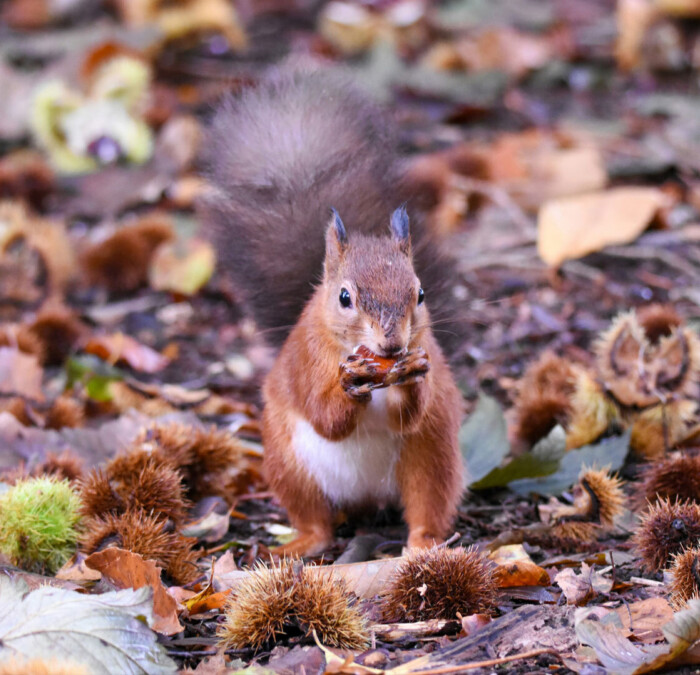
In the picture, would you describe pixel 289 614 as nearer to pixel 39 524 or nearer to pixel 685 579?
pixel 39 524

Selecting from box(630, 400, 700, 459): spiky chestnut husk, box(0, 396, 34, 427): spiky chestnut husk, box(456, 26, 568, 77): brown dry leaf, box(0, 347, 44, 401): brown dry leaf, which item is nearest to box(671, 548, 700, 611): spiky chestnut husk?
box(630, 400, 700, 459): spiky chestnut husk

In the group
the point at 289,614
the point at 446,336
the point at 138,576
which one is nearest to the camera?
the point at 289,614

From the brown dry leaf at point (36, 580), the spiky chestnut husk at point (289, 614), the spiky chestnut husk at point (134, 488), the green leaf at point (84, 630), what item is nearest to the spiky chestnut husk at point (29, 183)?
the spiky chestnut husk at point (134, 488)

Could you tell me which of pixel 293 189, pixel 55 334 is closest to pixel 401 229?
pixel 293 189

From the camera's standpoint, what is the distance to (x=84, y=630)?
6.61ft

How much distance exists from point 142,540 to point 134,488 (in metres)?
0.21

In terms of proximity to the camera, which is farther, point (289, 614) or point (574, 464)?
point (574, 464)

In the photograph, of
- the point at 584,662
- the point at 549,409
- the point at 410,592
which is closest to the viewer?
the point at 584,662

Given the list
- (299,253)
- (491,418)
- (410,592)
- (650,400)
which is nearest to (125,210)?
(299,253)

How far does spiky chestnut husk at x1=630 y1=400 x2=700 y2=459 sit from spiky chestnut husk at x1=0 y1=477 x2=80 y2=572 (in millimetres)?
1844

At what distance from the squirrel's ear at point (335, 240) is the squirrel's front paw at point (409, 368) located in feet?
1.39

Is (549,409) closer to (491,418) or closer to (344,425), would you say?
(491,418)

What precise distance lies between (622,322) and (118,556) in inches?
74.6

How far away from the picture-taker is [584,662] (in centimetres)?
206
